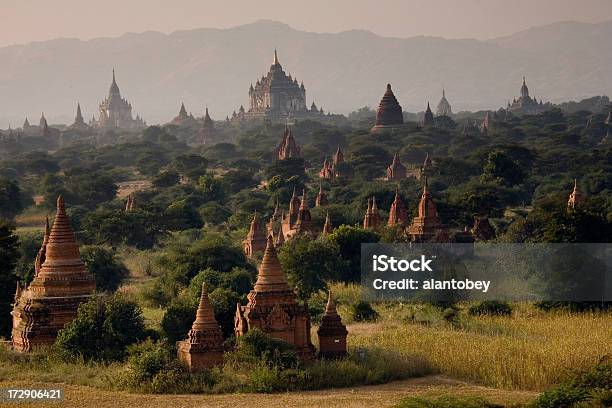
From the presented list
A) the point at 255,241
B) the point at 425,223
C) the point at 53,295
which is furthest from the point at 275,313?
the point at 255,241

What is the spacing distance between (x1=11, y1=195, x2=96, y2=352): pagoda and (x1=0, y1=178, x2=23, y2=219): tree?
4495 cm

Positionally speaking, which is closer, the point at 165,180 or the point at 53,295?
the point at 53,295

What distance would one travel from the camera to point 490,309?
41.7 metres

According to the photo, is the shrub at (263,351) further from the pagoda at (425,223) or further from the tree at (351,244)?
the pagoda at (425,223)

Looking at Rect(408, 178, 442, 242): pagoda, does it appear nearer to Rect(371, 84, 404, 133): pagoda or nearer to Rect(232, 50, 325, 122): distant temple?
Rect(371, 84, 404, 133): pagoda

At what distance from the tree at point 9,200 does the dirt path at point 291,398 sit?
49578 millimetres

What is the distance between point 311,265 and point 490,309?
7.58 metres

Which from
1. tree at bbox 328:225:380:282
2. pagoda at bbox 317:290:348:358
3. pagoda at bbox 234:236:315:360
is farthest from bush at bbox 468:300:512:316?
pagoda at bbox 234:236:315:360

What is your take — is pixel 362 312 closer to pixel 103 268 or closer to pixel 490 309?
pixel 490 309

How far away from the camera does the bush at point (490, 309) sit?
41.4 m

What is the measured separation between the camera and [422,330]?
37.4m

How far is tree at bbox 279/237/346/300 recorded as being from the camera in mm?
45812

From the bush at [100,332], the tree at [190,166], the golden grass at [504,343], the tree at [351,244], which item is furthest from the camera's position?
the tree at [190,166]

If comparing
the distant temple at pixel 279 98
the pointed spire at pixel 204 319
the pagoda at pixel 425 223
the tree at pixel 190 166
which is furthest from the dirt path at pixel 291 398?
the distant temple at pixel 279 98
